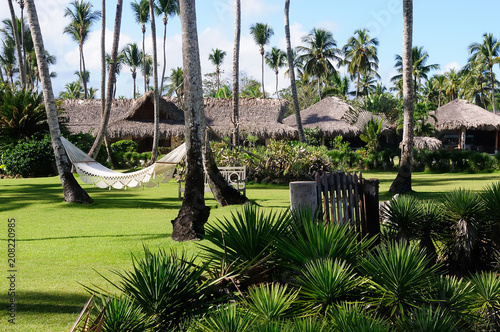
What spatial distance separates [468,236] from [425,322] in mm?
1894

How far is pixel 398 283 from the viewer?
8.32 ft

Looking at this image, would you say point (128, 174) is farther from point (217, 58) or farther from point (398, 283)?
→ point (217, 58)

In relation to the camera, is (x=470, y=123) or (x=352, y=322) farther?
(x=470, y=123)

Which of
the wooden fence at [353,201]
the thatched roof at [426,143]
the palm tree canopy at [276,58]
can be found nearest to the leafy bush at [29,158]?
the wooden fence at [353,201]

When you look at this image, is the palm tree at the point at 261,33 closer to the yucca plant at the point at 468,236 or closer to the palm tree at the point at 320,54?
the palm tree at the point at 320,54

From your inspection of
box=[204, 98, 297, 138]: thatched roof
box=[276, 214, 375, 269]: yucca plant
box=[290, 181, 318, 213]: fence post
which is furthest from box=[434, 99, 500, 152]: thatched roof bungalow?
box=[276, 214, 375, 269]: yucca plant

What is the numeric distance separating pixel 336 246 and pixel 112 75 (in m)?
13.4

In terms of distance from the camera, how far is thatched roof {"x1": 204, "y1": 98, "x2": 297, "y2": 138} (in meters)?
25.8

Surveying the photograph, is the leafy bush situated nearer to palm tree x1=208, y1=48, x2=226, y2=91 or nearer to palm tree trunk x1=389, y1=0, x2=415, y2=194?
palm tree trunk x1=389, y1=0, x2=415, y2=194

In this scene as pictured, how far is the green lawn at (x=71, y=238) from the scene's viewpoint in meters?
3.96

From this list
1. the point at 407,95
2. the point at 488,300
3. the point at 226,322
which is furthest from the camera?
the point at 407,95

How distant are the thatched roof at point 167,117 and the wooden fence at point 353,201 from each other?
824 inches

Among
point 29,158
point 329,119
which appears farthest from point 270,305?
point 329,119

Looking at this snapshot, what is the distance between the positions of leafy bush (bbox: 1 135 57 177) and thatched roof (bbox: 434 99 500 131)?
22064mm
